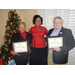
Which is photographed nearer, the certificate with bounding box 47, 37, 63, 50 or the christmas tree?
the certificate with bounding box 47, 37, 63, 50

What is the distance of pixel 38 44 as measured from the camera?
189 centimetres

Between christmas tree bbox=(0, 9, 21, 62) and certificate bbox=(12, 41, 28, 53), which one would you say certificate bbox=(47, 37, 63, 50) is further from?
christmas tree bbox=(0, 9, 21, 62)

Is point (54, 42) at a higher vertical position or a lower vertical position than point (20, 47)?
higher

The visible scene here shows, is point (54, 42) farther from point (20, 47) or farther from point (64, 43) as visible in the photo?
point (20, 47)

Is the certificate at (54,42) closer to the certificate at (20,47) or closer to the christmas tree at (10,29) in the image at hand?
the certificate at (20,47)

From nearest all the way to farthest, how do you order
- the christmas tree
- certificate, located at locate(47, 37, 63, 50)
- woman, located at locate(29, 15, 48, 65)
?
certificate, located at locate(47, 37, 63, 50) < woman, located at locate(29, 15, 48, 65) < the christmas tree

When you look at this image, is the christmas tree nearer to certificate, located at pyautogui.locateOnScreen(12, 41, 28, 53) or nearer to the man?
certificate, located at pyautogui.locateOnScreen(12, 41, 28, 53)

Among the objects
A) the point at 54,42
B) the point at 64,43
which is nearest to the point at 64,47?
the point at 64,43

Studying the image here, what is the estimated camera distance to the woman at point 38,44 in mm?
1874

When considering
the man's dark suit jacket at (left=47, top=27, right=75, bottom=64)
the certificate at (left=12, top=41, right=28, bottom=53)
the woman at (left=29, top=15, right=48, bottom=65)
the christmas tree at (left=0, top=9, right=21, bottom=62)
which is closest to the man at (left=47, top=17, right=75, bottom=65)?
the man's dark suit jacket at (left=47, top=27, right=75, bottom=64)

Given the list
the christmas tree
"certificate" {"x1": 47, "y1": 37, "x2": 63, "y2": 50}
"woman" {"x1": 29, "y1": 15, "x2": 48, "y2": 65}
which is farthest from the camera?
the christmas tree

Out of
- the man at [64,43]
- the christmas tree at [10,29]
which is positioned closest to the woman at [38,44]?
the man at [64,43]

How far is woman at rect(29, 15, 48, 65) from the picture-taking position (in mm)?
1874

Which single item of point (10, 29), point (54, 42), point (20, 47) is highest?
point (10, 29)
